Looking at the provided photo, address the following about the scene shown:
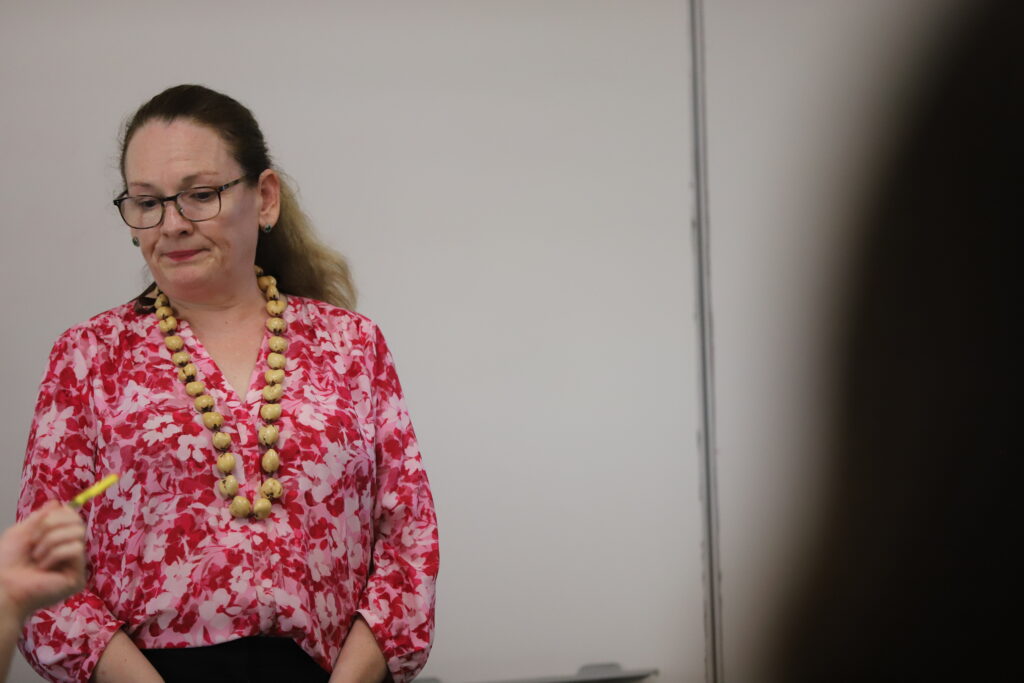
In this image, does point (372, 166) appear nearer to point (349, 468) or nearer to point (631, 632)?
point (349, 468)

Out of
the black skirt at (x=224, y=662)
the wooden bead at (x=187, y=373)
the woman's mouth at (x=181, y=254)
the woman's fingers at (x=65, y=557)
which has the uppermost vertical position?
the woman's mouth at (x=181, y=254)

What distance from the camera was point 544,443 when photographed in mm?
2266

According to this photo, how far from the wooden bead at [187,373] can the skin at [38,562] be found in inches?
22.0

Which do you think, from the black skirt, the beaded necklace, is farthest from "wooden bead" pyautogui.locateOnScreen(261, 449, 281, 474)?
the black skirt

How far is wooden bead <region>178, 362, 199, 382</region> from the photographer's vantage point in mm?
1499

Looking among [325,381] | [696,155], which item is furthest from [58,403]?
[696,155]

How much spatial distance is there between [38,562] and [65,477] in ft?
1.63

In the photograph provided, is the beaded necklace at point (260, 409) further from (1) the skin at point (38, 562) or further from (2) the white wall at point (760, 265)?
(2) the white wall at point (760, 265)

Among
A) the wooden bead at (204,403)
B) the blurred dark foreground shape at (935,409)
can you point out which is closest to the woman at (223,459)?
the wooden bead at (204,403)

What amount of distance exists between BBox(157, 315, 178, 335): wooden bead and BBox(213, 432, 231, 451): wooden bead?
198 mm

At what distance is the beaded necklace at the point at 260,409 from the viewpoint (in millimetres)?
1430

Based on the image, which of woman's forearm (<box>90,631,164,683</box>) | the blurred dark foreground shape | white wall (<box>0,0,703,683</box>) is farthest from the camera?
white wall (<box>0,0,703,683</box>)

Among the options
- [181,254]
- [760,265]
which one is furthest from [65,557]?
[760,265]

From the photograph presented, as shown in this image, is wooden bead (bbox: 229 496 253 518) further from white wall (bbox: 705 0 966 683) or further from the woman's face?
white wall (bbox: 705 0 966 683)
